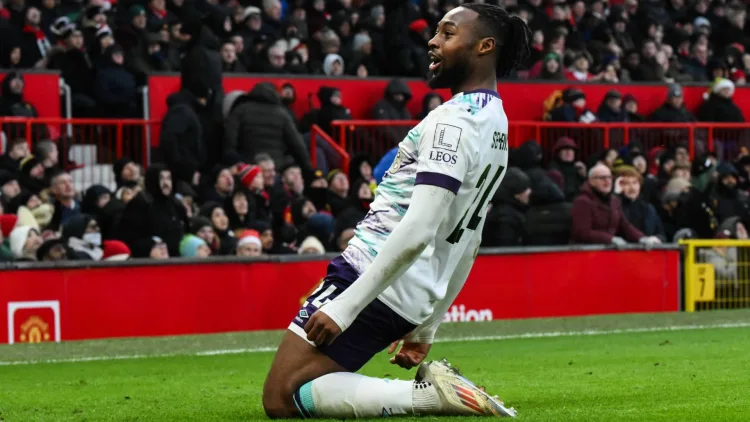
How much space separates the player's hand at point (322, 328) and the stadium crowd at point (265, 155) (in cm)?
854

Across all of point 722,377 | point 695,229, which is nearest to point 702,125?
point 695,229

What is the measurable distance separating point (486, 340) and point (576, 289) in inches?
166

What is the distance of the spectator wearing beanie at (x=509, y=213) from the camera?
1686 centimetres

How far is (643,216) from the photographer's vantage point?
18672 mm

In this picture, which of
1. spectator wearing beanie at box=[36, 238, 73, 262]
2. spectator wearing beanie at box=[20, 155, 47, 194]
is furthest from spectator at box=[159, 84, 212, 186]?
spectator wearing beanie at box=[36, 238, 73, 262]

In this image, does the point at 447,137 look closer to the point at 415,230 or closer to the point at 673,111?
the point at 415,230

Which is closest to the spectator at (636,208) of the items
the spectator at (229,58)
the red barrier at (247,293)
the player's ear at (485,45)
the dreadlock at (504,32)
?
the red barrier at (247,293)

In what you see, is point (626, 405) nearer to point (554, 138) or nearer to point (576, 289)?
point (576, 289)

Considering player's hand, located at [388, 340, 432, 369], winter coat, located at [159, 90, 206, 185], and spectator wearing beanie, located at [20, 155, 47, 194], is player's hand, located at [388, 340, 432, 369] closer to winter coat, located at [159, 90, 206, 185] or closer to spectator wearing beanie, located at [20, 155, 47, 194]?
spectator wearing beanie, located at [20, 155, 47, 194]

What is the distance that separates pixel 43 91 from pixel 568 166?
716 centimetres

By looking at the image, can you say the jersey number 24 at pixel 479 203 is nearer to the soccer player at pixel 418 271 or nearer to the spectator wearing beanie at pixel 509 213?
the soccer player at pixel 418 271

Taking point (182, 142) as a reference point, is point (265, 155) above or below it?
below

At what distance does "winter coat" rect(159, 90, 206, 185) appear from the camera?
17.5 meters

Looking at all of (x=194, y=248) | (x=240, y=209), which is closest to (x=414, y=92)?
(x=240, y=209)
